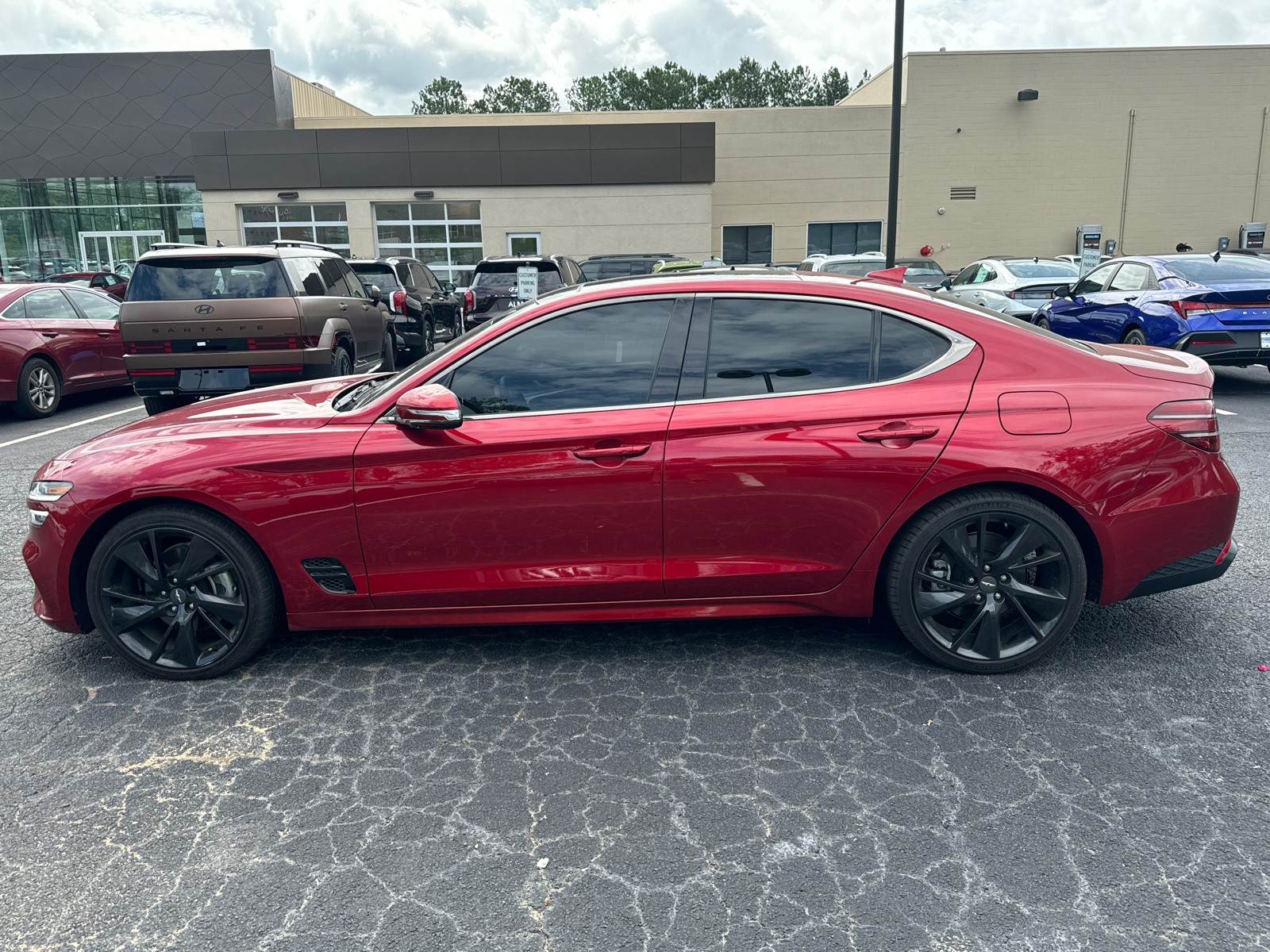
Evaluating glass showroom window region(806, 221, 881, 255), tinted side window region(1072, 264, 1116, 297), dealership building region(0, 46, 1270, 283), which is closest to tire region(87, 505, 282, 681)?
tinted side window region(1072, 264, 1116, 297)

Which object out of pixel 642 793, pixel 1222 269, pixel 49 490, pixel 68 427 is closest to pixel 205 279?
pixel 68 427

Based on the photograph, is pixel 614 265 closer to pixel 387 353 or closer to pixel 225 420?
pixel 387 353

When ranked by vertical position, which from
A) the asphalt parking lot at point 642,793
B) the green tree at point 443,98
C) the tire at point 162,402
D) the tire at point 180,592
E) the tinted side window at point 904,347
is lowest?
the asphalt parking lot at point 642,793

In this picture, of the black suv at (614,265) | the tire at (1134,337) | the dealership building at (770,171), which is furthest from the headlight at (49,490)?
the dealership building at (770,171)

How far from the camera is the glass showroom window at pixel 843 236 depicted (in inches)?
1318

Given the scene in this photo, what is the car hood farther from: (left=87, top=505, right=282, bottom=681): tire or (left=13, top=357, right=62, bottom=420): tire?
(left=13, top=357, right=62, bottom=420): tire

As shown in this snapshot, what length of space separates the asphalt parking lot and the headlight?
29.6 inches

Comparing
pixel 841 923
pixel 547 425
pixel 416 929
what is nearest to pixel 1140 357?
pixel 547 425

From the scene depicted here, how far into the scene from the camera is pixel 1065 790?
289cm

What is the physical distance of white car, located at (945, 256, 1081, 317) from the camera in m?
15.1

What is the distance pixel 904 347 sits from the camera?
3695mm

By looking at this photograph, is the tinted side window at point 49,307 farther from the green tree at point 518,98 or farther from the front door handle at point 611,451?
the green tree at point 518,98

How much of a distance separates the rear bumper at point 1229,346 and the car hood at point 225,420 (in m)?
9.42

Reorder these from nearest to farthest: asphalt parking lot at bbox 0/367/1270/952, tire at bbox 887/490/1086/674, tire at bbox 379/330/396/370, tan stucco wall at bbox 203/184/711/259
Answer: asphalt parking lot at bbox 0/367/1270/952
tire at bbox 887/490/1086/674
tire at bbox 379/330/396/370
tan stucco wall at bbox 203/184/711/259
